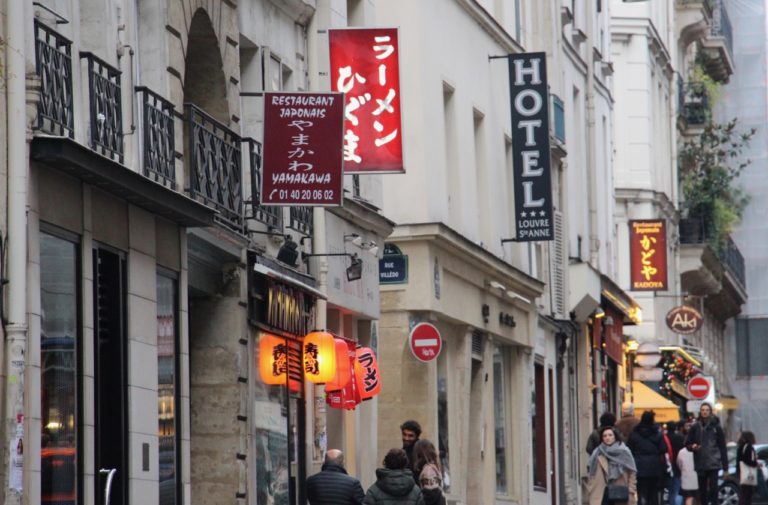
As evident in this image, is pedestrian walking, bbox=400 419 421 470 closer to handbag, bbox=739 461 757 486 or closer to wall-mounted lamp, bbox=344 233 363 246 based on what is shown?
wall-mounted lamp, bbox=344 233 363 246

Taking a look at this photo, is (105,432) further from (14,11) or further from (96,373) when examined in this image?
(14,11)

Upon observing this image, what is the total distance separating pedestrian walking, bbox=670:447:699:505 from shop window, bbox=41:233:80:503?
17759 mm

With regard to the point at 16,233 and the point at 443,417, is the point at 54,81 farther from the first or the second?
the point at 443,417

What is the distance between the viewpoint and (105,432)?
16.0m

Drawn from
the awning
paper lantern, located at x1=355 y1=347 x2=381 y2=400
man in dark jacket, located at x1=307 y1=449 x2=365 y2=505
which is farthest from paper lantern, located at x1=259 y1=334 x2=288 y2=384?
the awning

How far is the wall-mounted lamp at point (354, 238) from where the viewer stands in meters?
25.0

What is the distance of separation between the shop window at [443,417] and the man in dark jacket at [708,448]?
373 centimetres

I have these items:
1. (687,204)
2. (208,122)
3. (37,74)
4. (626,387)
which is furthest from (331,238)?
(687,204)

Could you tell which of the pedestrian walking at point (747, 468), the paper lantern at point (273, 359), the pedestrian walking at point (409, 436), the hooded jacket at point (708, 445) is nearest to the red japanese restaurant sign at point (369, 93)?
the paper lantern at point (273, 359)

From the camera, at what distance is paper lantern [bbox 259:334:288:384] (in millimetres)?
21234

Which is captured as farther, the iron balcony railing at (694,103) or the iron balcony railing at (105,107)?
the iron balcony railing at (694,103)

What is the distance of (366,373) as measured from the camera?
24.7 metres

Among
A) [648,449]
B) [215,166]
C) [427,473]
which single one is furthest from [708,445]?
[215,166]

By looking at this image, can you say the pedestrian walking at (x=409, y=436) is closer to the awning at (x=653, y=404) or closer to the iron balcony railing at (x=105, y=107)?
the iron balcony railing at (x=105, y=107)
